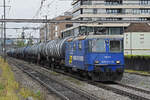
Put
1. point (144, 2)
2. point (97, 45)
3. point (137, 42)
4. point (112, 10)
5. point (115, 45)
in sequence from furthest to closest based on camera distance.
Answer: point (144, 2), point (112, 10), point (137, 42), point (115, 45), point (97, 45)

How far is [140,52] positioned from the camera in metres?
47.4

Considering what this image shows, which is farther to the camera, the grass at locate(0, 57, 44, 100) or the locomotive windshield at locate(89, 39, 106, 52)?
the locomotive windshield at locate(89, 39, 106, 52)

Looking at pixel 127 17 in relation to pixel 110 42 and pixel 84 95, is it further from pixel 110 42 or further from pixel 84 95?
pixel 84 95

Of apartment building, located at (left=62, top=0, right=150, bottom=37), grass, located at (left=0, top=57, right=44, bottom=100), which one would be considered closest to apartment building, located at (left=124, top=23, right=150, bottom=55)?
apartment building, located at (left=62, top=0, right=150, bottom=37)

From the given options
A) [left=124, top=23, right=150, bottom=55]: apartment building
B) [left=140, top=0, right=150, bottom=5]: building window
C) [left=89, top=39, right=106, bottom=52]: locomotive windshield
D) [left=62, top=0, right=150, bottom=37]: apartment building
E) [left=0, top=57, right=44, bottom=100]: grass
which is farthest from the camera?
[left=140, top=0, right=150, bottom=5]: building window

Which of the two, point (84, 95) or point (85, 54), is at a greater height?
point (85, 54)

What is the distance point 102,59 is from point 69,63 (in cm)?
533

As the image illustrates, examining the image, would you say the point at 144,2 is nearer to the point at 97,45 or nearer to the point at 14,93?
the point at 97,45

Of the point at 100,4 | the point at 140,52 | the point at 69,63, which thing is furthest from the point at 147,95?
the point at 100,4

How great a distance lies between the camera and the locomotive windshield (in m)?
18.2

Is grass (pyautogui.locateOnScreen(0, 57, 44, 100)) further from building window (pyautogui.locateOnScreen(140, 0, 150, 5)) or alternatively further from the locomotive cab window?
building window (pyautogui.locateOnScreen(140, 0, 150, 5))

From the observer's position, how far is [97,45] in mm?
18297

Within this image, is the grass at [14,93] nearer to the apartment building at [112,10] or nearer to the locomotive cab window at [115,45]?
the locomotive cab window at [115,45]

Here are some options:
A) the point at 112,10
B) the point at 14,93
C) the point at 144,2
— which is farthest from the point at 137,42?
the point at 14,93
